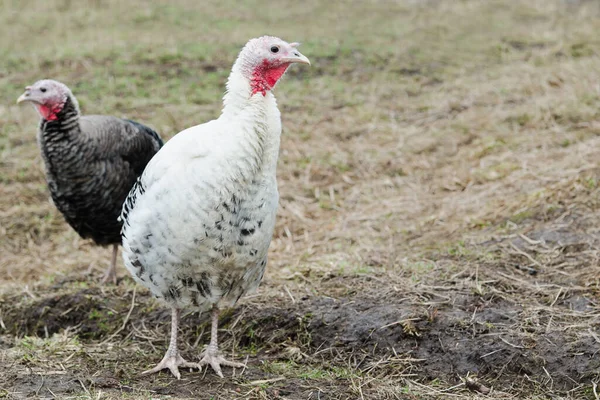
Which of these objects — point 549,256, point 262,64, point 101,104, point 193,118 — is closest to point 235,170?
point 262,64

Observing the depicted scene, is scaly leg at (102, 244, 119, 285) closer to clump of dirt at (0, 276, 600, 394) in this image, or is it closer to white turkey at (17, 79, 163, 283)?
white turkey at (17, 79, 163, 283)

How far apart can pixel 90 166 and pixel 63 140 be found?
0.30 m

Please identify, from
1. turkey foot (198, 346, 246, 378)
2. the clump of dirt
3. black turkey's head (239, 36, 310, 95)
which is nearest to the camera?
black turkey's head (239, 36, 310, 95)

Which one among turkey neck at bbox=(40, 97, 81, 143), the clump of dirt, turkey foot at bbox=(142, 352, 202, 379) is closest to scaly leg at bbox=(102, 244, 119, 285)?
the clump of dirt

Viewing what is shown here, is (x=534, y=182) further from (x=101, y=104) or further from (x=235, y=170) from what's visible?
(x=101, y=104)

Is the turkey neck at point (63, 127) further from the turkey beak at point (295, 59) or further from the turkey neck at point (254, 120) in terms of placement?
the turkey beak at point (295, 59)

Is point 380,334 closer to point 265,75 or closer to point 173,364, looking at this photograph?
point 173,364

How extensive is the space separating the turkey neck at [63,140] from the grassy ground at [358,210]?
3.29 feet

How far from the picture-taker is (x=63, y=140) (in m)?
5.94

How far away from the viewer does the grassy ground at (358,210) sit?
4453mm

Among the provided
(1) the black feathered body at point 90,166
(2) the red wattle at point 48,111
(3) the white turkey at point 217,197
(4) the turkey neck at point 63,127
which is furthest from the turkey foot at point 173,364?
(2) the red wattle at point 48,111

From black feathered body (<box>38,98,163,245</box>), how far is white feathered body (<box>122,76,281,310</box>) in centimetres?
174

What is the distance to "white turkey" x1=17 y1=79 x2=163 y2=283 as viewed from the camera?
5926mm

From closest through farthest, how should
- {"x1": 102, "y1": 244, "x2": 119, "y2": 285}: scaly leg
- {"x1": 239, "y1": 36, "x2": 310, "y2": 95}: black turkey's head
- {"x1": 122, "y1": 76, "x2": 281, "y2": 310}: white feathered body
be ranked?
{"x1": 122, "y1": 76, "x2": 281, "y2": 310}: white feathered body, {"x1": 239, "y1": 36, "x2": 310, "y2": 95}: black turkey's head, {"x1": 102, "y1": 244, "x2": 119, "y2": 285}: scaly leg
